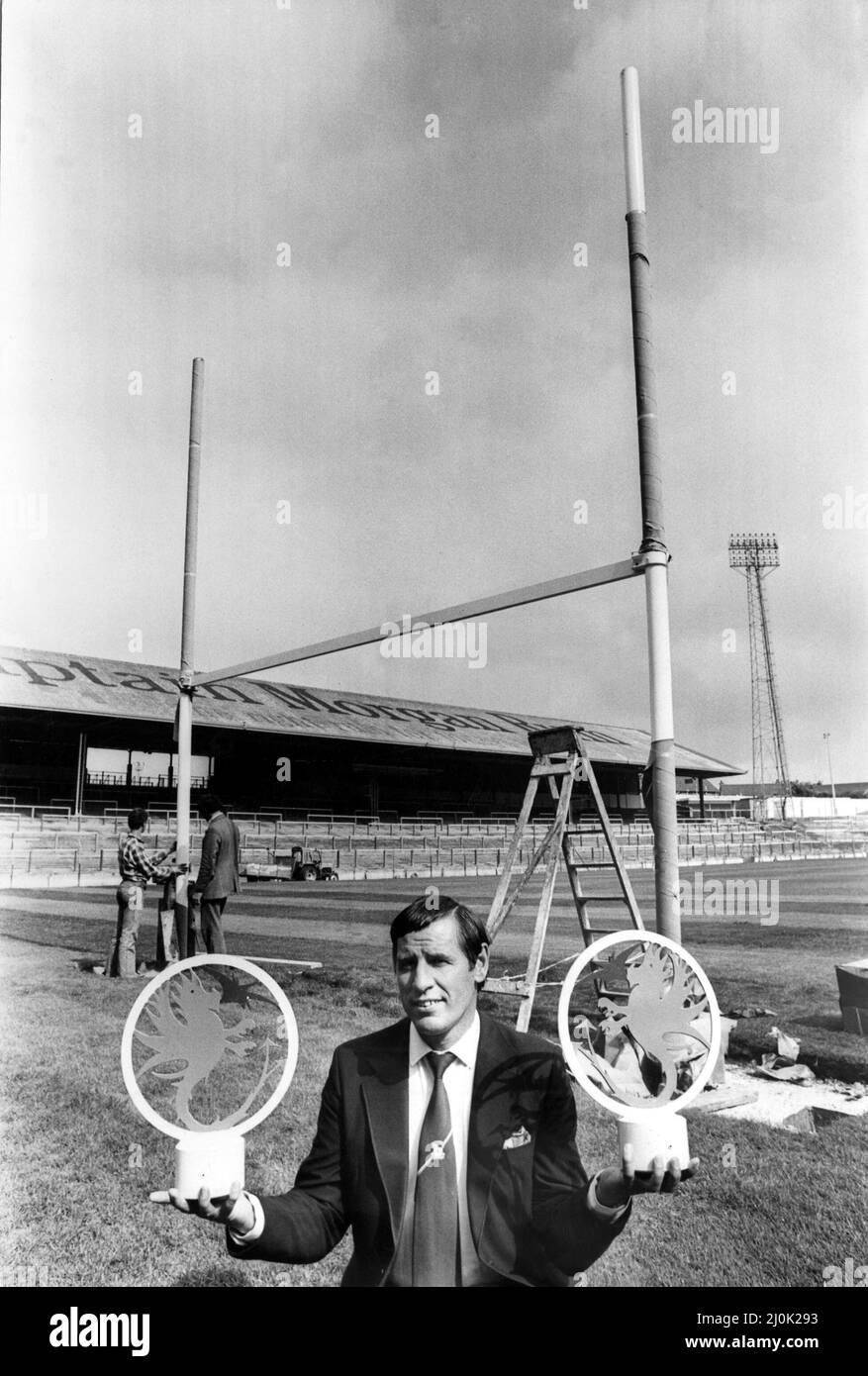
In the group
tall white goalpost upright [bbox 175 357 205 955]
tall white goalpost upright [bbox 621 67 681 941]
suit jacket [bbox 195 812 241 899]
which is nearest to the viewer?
tall white goalpost upright [bbox 621 67 681 941]

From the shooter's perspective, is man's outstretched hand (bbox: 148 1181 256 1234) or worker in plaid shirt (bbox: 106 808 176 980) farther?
worker in plaid shirt (bbox: 106 808 176 980)

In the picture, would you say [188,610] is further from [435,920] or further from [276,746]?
[276,746]

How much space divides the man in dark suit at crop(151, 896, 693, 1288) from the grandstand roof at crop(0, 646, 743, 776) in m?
14.1

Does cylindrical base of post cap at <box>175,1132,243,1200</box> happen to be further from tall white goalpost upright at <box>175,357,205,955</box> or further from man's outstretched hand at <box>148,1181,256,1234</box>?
tall white goalpost upright at <box>175,357,205,955</box>

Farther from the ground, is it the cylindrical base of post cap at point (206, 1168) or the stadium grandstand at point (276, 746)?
the stadium grandstand at point (276, 746)

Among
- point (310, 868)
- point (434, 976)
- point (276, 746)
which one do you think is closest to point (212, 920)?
point (434, 976)

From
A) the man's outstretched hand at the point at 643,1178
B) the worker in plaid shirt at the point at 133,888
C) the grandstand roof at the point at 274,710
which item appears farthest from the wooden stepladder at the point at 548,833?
the grandstand roof at the point at 274,710

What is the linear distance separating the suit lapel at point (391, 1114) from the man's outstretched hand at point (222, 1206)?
38 cm

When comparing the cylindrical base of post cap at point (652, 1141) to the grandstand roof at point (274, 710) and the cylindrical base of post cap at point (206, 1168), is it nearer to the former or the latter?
the cylindrical base of post cap at point (206, 1168)

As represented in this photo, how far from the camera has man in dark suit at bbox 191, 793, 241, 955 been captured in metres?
6.33

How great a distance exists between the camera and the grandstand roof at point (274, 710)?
17516 millimetres

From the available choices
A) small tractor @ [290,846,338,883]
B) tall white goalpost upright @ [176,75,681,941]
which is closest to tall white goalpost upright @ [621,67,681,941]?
tall white goalpost upright @ [176,75,681,941]

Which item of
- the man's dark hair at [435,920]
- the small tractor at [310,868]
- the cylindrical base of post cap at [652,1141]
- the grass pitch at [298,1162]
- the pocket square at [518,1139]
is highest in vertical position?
the man's dark hair at [435,920]
